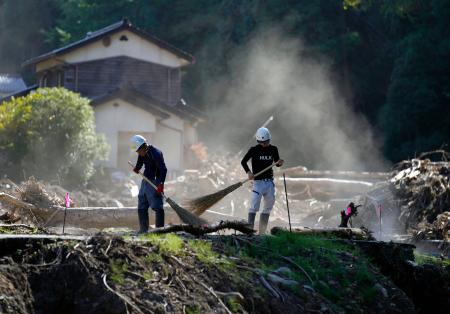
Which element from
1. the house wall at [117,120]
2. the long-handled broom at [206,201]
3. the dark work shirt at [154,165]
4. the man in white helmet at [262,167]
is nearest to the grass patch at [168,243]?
the dark work shirt at [154,165]

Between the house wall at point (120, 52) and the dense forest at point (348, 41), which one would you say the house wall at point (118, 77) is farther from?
the dense forest at point (348, 41)

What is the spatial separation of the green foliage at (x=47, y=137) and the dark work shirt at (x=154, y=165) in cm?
1693

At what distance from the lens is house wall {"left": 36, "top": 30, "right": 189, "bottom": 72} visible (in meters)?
45.3

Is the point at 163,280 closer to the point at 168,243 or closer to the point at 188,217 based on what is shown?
the point at 168,243

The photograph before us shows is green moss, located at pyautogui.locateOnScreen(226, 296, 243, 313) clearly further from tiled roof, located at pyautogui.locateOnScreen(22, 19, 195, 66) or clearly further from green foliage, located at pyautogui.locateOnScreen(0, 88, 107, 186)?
tiled roof, located at pyautogui.locateOnScreen(22, 19, 195, 66)

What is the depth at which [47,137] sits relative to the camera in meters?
31.7

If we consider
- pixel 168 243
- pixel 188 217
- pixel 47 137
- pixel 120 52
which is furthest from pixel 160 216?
pixel 120 52

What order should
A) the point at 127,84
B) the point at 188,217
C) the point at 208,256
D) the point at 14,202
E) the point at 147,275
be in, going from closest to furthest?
the point at 147,275, the point at 208,256, the point at 188,217, the point at 14,202, the point at 127,84

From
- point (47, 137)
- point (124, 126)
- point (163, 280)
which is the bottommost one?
point (163, 280)

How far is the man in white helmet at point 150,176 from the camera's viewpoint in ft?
47.0

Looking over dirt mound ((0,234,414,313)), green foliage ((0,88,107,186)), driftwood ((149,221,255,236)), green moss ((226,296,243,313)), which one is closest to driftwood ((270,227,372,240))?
driftwood ((149,221,255,236))

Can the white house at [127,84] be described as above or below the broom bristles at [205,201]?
above

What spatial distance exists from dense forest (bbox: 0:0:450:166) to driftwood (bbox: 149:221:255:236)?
808 inches

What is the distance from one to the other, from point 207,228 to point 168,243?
173cm
